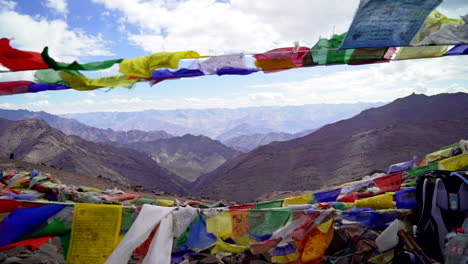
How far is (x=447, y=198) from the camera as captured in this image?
299 cm

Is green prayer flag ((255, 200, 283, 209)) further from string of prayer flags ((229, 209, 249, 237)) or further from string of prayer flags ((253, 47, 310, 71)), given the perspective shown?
string of prayer flags ((253, 47, 310, 71))

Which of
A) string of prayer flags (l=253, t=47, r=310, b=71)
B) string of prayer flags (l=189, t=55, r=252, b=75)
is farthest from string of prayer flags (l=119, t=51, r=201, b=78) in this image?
string of prayer flags (l=253, t=47, r=310, b=71)

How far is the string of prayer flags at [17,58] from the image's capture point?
3.08m

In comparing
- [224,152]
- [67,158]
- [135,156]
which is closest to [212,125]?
[224,152]

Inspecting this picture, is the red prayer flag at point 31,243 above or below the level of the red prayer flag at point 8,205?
below

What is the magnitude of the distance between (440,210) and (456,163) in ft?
4.81

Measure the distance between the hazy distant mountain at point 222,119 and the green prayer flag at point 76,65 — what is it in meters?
81.8

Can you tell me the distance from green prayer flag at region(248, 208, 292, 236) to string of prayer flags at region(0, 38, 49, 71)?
263 centimetres

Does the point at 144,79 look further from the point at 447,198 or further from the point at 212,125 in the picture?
A: the point at 212,125

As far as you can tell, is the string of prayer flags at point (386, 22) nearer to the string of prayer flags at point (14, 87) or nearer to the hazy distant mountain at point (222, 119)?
the string of prayer flags at point (14, 87)

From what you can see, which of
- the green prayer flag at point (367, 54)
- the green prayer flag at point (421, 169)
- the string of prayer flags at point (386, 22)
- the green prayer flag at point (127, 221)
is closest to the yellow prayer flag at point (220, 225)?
the green prayer flag at point (127, 221)

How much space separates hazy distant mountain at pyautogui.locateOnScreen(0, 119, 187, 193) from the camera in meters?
23.5

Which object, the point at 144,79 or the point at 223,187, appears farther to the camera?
the point at 223,187

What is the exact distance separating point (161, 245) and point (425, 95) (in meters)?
36.4
